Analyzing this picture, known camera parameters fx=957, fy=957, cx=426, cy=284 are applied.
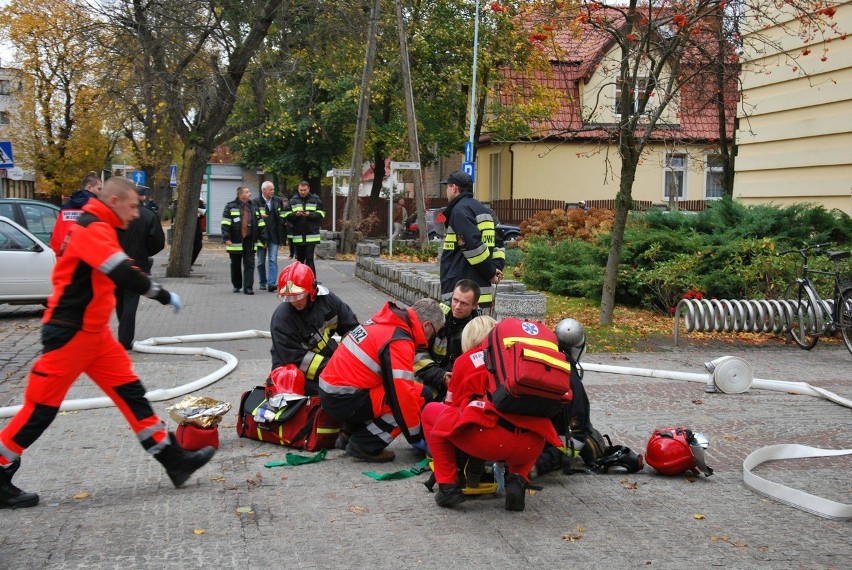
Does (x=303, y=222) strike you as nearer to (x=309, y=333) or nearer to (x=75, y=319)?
(x=309, y=333)

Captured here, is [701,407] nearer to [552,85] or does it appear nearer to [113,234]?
[113,234]

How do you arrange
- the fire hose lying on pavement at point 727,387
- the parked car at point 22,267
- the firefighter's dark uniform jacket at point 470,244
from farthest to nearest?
the parked car at point 22,267
the firefighter's dark uniform jacket at point 470,244
the fire hose lying on pavement at point 727,387

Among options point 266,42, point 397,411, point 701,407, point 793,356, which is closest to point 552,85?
point 266,42

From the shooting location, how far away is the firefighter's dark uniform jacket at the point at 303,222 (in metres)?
17.6

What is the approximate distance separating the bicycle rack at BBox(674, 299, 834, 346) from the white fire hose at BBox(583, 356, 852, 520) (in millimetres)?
1688

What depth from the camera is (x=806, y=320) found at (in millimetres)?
11781

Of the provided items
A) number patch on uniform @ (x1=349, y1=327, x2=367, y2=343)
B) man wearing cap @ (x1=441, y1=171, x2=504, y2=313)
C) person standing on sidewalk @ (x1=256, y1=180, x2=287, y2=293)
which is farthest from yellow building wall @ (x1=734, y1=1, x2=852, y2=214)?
number patch on uniform @ (x1=349, y1=327, x2=367, y2=343)

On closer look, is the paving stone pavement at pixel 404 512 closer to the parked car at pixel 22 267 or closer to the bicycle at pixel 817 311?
the bicycle at pixel 817 311

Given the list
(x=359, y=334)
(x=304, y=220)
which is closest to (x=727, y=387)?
(x=359, y=334)

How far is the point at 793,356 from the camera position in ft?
37.6

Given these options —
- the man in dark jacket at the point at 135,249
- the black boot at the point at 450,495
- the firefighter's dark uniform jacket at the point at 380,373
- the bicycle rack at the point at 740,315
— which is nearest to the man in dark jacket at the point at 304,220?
the man in dark jacket at the point at 135,249

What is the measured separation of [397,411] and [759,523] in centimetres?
228

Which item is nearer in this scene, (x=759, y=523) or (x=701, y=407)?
(x=759, y=523)

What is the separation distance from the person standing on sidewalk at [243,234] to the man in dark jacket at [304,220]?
23.3 inches
